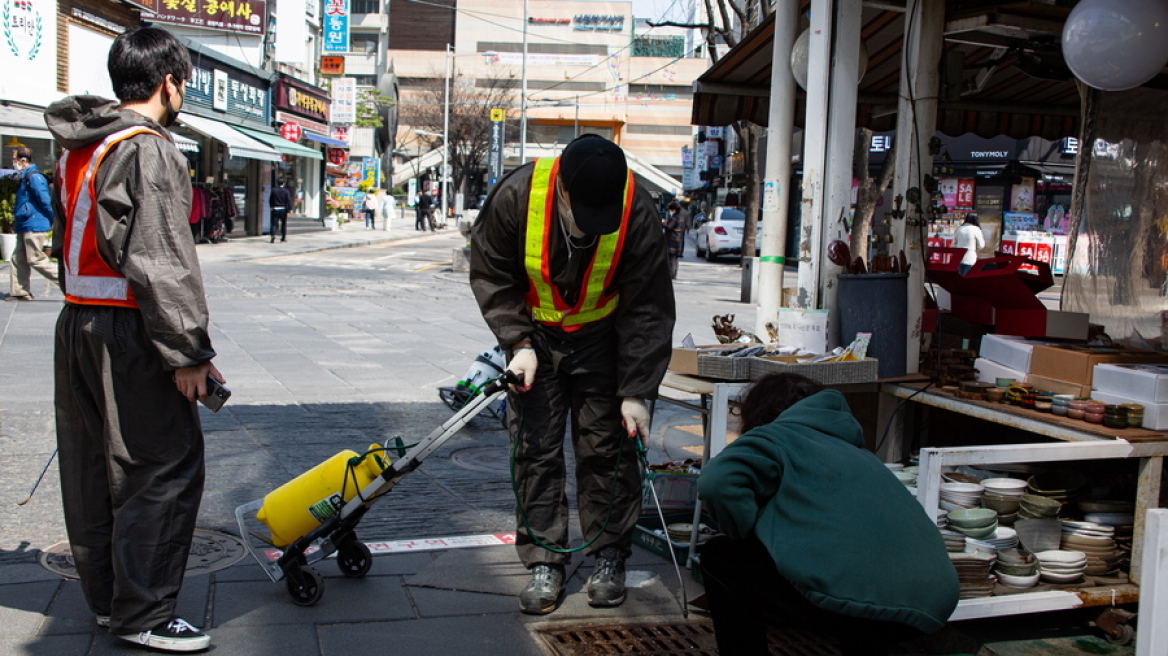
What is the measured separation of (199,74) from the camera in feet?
79.5

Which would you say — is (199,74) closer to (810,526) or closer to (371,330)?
(371,330)

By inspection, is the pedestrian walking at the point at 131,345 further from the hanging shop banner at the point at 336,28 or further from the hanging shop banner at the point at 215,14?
the hanging shop banner at the point at 336,28

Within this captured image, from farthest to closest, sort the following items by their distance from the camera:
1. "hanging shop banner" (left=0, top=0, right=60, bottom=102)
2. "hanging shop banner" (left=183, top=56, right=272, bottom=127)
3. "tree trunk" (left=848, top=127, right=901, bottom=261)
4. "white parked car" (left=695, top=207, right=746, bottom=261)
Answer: "white parked car" (left=695, top=207, right=746, bottom=261), "hanging shop banner" (left=183, top=56, right=272, bottom=127), "hanging shop banner" (left=0, top=0, right=60, bottom=102), "tree trunk" (left=848, top=127, right=901, bottom=261)

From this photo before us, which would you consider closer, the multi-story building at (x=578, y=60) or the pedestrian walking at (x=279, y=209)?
the pedestrian walking at (x=279, y=209)

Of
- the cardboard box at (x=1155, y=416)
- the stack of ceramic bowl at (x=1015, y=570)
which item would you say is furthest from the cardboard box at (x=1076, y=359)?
the stack of ceramic bowl at (x=1015, y=570)

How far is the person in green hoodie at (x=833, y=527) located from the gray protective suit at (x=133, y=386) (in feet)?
5.35

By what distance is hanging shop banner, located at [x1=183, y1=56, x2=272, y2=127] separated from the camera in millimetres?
24141

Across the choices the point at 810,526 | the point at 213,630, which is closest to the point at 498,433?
the point at 213,630

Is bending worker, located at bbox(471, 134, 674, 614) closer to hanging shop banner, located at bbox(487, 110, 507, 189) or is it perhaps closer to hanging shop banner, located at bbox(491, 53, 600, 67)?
hanging shop banner, located at bbox(487, 110, 507, 189)

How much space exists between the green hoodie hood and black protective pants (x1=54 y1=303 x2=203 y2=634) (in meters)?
1.65

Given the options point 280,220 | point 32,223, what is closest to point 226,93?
point 280,220

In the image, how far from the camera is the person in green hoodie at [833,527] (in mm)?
2453

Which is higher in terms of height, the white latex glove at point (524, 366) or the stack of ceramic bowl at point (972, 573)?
the white latex glove at point (524, 366)

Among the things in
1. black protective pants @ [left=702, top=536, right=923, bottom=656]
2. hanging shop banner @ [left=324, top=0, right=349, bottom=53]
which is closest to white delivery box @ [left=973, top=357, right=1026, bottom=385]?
black protective pants @ [left=702, top=536, right=923, bottom=656]
